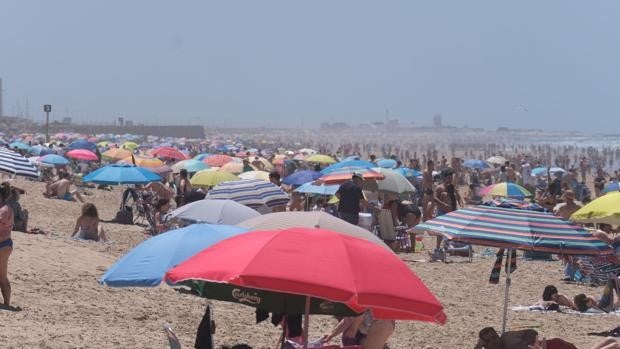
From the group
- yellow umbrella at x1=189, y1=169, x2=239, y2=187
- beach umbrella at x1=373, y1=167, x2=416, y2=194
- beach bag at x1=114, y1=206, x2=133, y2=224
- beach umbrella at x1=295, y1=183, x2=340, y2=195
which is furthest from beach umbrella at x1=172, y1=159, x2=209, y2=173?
beach umbrella at x1=373, y1=167, x2=416, y2=194

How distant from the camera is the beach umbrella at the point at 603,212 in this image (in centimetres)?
1095

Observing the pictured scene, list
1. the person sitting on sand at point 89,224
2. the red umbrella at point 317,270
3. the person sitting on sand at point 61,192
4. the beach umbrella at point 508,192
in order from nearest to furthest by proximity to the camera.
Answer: the red umbrella at point 317,270
the person sitting on sand at point 89,224
the beach umbrella at point 508,192
the person sitting on sand at point 61,192

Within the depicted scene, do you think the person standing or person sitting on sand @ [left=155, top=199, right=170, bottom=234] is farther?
person sitting on sand @ [left=155, top=199, right=170, bottom=234]

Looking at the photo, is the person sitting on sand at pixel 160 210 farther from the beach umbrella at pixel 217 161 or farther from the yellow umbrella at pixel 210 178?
the beach umbrella at pixel 217 161

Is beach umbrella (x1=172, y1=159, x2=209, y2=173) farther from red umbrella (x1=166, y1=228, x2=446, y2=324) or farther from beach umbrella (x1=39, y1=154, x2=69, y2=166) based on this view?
red umbrella (x1=166, y1=228, x2=446, y2=324)

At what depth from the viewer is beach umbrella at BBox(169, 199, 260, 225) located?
10.4m

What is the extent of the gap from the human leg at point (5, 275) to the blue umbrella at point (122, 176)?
9242mm

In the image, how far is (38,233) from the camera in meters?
14.4

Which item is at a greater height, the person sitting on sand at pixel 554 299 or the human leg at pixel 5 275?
the human leg at pixel 5 275

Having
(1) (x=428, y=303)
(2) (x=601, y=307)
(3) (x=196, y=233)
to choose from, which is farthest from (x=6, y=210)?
(2) (x=601, y=307)

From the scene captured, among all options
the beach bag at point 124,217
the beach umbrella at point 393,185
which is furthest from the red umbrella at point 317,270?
the beach bag at point 124,217

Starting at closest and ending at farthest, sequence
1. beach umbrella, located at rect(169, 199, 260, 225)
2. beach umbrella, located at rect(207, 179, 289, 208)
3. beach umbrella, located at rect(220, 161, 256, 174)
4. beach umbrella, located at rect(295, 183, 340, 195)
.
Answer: beach umbrella, located at rect(169, 199, 260, 225) < beach umbrella, located at rect(207, 179, 289, 208) < beach umbrella, located at rect(295, 183, 340, 195) < beach umbrella, located at rect(220, 161, 256, 174)

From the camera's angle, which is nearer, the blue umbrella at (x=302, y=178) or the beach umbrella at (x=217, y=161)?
the blue umbrella at (x=302, y=178)

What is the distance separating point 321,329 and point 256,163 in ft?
60.3
